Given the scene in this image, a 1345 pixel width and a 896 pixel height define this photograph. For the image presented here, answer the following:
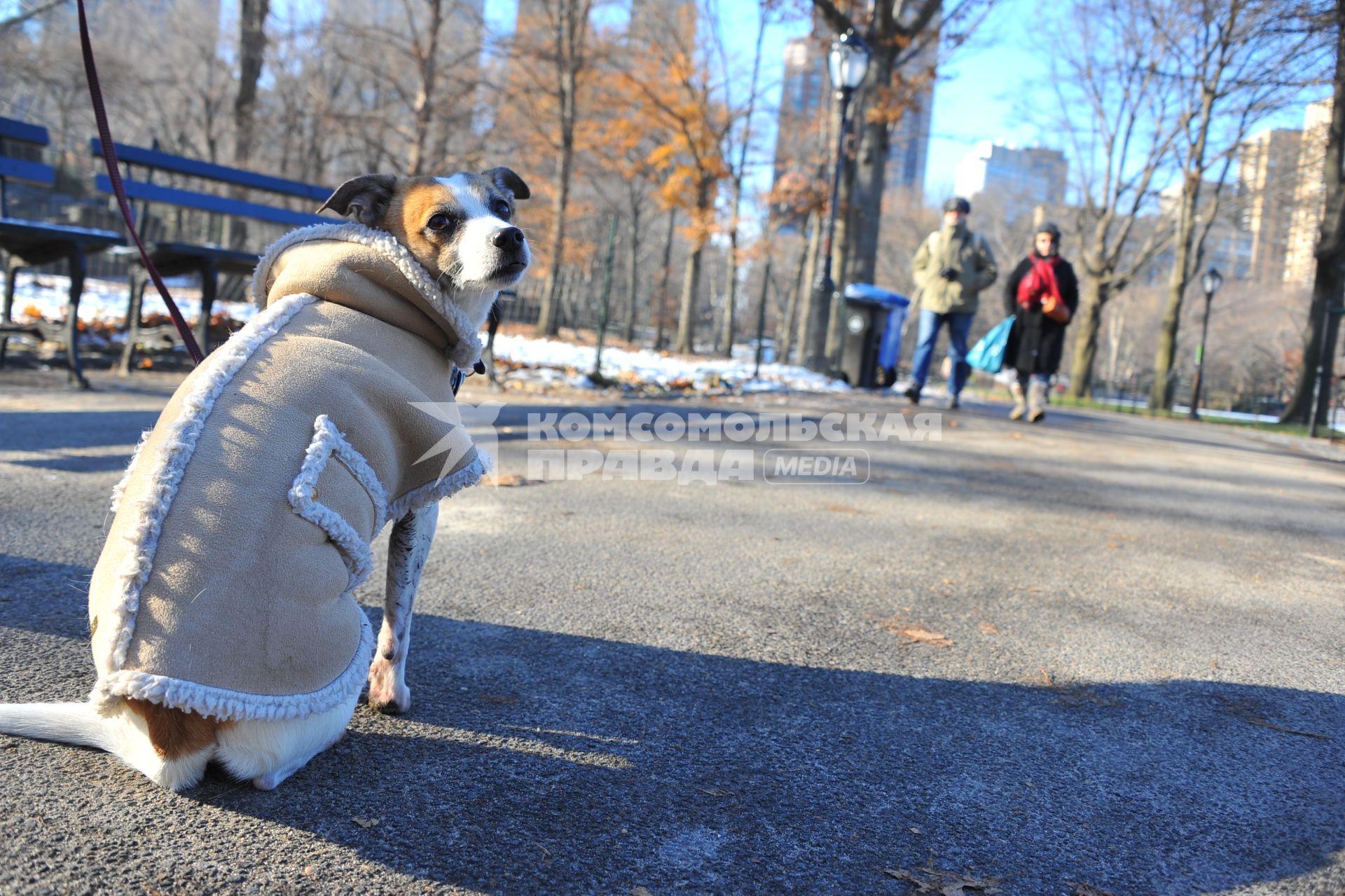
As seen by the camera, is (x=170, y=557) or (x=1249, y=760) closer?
(x=170, y=557)

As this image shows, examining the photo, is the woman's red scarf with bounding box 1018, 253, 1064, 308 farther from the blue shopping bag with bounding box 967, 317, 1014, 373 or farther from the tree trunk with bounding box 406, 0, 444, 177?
the tree trunk with bounding box 406, 0, 444, 177

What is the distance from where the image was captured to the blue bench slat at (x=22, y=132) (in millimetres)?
7707

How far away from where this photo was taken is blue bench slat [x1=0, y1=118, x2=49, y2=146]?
7.71 metres

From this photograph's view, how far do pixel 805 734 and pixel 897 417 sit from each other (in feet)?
29.1

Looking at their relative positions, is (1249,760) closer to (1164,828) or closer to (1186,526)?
(1164,828)

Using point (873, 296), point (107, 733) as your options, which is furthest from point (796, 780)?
point (873, 296)

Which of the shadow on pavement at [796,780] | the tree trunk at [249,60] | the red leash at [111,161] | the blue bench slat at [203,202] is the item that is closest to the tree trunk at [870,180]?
the blue bench slat at [203,202]

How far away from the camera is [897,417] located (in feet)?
35.7

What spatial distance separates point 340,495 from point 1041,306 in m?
10.3

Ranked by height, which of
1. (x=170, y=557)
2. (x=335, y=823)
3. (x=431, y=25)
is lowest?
(x=335, y=823)

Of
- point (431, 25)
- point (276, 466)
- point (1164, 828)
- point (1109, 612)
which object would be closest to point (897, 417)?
point (1109, 612)

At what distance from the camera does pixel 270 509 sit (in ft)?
5.76

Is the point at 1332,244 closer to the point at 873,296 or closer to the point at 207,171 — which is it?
the point at 873,296

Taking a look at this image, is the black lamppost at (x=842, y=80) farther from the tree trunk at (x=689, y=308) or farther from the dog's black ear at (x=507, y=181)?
the dog's black ear at (x=507, y=181)
